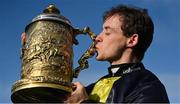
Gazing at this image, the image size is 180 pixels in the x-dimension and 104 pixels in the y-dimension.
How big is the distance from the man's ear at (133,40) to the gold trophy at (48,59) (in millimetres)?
325

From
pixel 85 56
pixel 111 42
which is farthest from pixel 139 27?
pixel 85 56

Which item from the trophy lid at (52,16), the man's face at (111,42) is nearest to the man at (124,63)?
the man's face at (111,42)

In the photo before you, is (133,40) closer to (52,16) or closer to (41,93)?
(52,16)

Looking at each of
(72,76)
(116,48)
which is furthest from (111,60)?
(72,76)

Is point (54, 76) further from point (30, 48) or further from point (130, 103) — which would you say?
point (130, 103)

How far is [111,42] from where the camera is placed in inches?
159

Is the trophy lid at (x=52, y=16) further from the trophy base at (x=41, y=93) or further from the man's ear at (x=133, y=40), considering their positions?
the trophy base at (x=41, y=93)

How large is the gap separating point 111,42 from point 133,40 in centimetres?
23

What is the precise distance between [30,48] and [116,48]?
0.81 m

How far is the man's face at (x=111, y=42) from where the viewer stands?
4020 millimetres

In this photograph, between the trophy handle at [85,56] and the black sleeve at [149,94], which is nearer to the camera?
the black sleeve at [149,94]

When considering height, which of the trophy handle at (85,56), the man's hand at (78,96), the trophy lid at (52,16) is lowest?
the man's hand at (78,96)

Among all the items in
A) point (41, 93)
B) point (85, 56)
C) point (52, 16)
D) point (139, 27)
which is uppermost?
point (52, 16)

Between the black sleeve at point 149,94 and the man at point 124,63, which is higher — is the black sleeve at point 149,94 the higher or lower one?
the lower one
